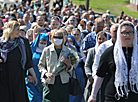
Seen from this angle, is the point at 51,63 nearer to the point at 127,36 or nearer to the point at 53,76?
the point at 53,76

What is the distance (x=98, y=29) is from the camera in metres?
7.58

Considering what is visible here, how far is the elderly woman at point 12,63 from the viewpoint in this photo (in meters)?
5.24

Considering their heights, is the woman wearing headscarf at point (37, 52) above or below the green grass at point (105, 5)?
above

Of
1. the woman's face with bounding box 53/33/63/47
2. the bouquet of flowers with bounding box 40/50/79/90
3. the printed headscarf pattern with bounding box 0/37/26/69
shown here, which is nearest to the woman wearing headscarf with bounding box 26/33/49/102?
the woman's face with bounding box 53/33/63/47

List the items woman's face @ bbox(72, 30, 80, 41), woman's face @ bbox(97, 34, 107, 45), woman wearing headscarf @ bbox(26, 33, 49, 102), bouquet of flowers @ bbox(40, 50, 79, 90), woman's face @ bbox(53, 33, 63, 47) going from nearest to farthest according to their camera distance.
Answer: bouquet of flowers @ bbox(40, 50, 79, 90)
woman's face @ bbox(53, 33, 63, 47)
woman's face @ bbox(97, 34, 107, 45)
woman wearing headscarf @ bbox(26, 33, 49, 102)
woman's face @ bbox(72, 30, 80, 41)

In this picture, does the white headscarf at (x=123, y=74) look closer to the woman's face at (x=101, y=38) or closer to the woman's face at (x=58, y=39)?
the woman's face at (x=58, y=39)

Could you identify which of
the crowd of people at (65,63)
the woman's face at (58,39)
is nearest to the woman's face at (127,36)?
the crowd of people at (65,63)

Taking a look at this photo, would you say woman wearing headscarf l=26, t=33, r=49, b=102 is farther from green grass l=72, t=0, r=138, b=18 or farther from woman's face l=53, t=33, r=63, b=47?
green grass l=72, t=0, r=138, b=18

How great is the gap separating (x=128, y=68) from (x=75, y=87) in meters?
1.78

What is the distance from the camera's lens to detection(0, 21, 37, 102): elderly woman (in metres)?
5.24

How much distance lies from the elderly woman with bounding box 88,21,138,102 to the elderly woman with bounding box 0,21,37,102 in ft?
6.08

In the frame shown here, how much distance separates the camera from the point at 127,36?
404cm

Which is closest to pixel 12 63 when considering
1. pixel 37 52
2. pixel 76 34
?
pixel 37 52

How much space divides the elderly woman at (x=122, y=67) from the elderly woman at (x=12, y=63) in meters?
1.85
